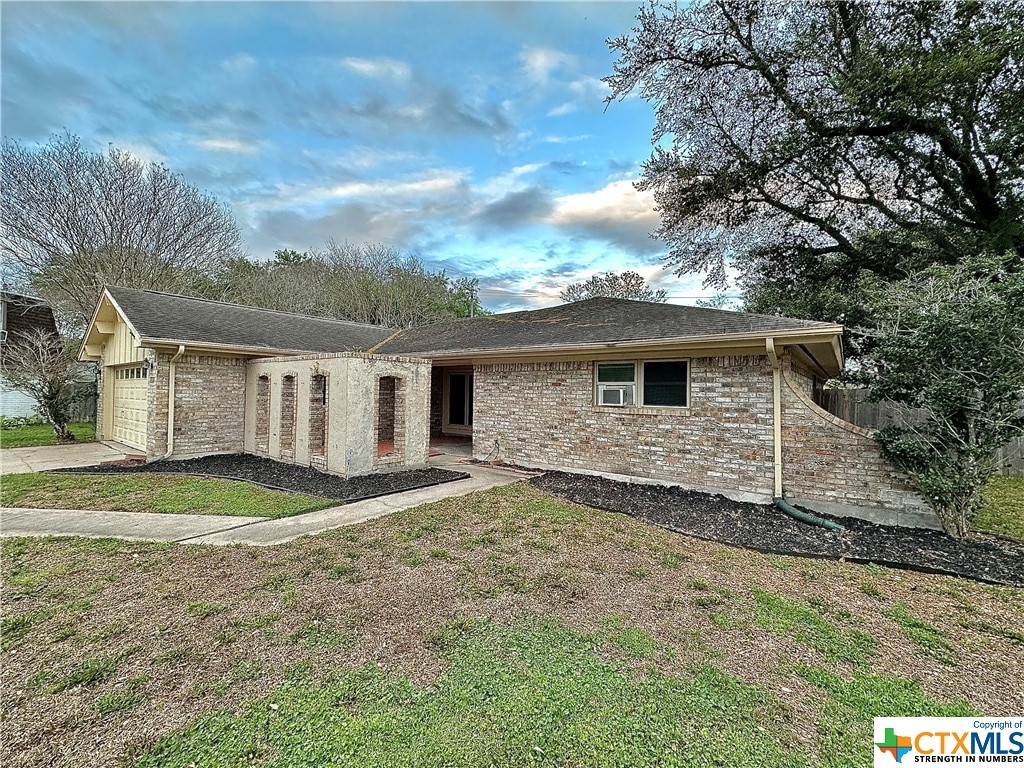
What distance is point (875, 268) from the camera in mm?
11602

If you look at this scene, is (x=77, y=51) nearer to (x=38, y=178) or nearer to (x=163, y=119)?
(x=163, y=119)

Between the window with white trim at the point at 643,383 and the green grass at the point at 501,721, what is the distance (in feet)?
16.8

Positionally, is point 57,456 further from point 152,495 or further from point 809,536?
point 809,536

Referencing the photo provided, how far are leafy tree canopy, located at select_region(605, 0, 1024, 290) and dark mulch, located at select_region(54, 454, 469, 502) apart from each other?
1065cm

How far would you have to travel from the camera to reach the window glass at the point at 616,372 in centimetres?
776

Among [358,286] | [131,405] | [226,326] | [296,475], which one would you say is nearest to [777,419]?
[296,475]

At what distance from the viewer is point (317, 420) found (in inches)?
332

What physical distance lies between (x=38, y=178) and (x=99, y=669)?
22.3 meters

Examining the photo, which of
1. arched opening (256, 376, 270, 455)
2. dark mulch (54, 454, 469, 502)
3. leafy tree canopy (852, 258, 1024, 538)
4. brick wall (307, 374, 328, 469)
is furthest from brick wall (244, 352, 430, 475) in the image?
leafy tree canopy (852, 258, 1024, 538)

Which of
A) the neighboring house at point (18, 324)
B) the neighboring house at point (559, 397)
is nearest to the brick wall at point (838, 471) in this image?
the neighboring house at point (559, 397)

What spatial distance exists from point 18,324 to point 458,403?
69.9ft

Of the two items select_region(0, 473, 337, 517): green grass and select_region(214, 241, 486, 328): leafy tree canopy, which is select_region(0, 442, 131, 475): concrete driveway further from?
select_region(214, 241, 486, 328): leafy tree canopy

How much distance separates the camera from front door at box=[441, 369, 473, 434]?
1392cm

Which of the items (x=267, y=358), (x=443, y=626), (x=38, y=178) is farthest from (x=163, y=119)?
(x=443, y=626)
